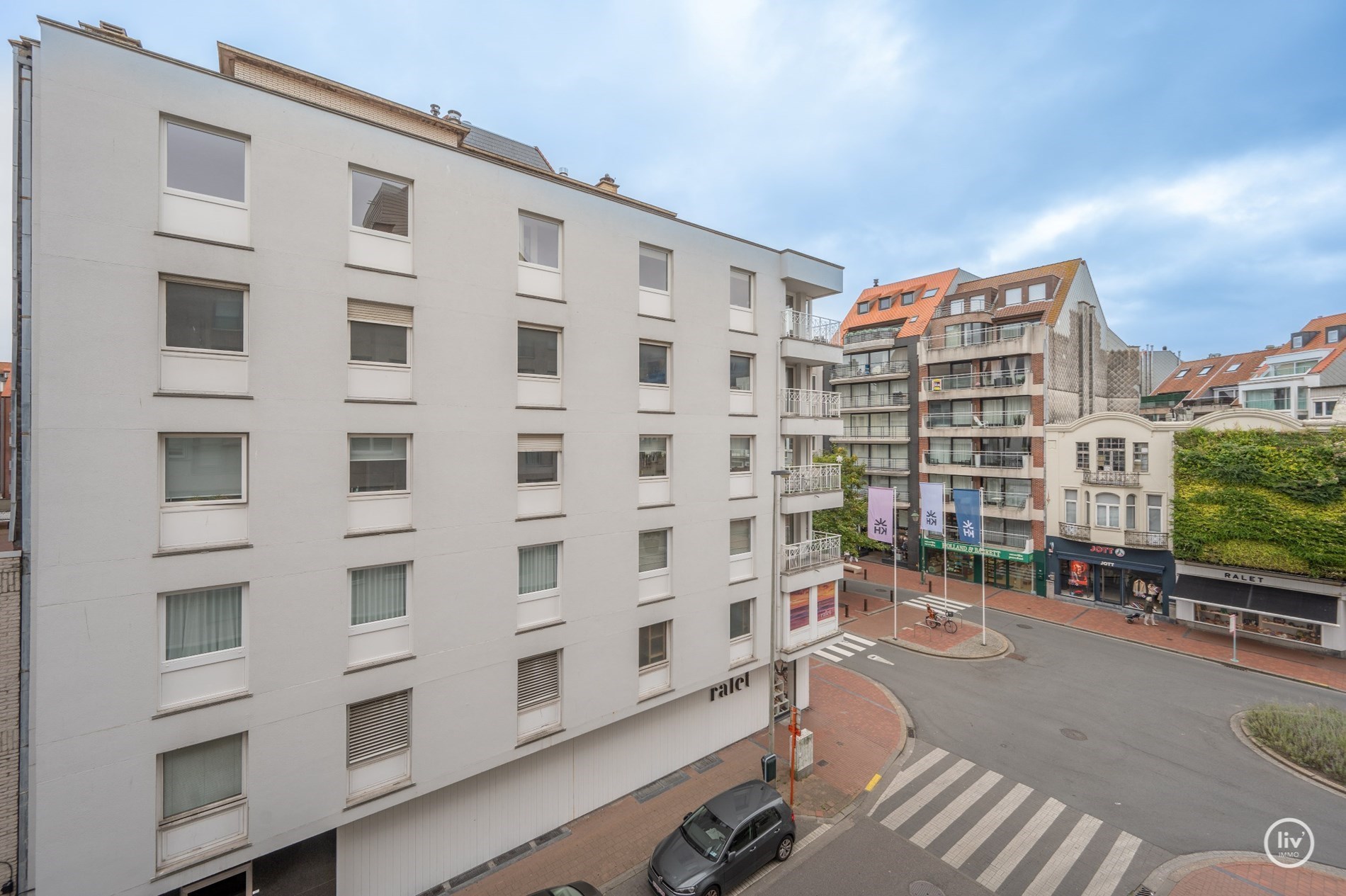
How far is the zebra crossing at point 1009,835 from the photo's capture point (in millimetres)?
13055

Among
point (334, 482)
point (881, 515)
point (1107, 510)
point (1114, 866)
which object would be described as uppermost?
point (334, 482)

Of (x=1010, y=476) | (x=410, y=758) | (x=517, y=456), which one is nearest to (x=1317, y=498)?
(x=1010, y=476)

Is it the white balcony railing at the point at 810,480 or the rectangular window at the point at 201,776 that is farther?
the white balcony railing at the point at 810,480

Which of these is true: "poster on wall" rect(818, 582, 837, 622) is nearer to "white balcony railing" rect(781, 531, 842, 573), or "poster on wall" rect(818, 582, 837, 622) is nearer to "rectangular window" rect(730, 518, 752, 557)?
"white balcony railing" rect(781, 531, 842, 573)

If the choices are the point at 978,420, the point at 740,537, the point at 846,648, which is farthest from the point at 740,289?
the point at 978,420

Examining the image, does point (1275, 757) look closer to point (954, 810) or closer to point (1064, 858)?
point (1064, 858)

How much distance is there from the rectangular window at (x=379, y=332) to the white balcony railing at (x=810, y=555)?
12713 millimetres

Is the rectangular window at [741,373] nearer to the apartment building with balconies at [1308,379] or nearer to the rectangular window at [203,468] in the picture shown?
the rectangular window at [203,468]

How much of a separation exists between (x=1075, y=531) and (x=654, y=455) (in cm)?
Answer: 3100

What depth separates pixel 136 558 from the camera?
9227mm

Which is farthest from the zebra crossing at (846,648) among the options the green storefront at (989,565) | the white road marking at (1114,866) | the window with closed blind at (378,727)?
the window with closed blind at (378,727)

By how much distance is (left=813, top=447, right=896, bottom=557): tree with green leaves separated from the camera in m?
34.7

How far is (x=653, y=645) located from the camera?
15.9m

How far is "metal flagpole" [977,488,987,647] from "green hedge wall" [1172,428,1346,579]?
9.24 meters
